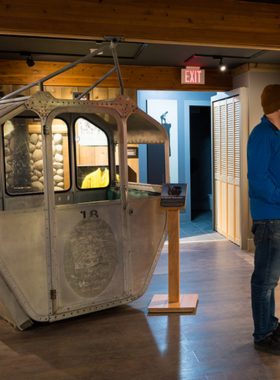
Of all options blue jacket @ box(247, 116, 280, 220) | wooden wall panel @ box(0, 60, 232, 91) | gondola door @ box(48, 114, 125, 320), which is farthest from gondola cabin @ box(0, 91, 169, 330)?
wooden wall panel @ box(0, 60, 232, 91)

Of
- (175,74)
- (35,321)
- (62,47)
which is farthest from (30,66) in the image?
(35,321)

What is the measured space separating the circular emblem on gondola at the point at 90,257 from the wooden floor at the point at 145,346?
35 cm

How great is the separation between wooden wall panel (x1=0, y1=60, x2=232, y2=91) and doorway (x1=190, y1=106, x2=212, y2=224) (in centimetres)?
334

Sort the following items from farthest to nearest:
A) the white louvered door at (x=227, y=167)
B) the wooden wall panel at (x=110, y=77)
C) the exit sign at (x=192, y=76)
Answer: the white louvered door at (x=227, y=167) → the exit sign at (x=192, y=76) → the wooden wall panel at (x=110, y=77)

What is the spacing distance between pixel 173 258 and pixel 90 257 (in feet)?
2.78

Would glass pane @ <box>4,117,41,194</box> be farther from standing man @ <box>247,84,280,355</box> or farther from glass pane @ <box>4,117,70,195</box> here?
standing man @ <box>247,84,280,355</box>

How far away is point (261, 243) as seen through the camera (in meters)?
3.06

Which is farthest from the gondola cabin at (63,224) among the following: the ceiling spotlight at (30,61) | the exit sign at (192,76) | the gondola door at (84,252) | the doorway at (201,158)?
the doorway at (201,158)

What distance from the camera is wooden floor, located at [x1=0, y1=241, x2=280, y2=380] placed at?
291 centimetres

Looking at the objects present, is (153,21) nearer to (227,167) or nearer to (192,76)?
(192,76)

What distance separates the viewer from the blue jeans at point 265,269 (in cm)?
301

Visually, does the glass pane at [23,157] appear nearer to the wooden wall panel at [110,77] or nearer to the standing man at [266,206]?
the standing man at [266,206]

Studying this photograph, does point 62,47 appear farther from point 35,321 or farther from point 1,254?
point 35,321

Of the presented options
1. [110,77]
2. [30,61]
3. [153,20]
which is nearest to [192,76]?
[110,77]
